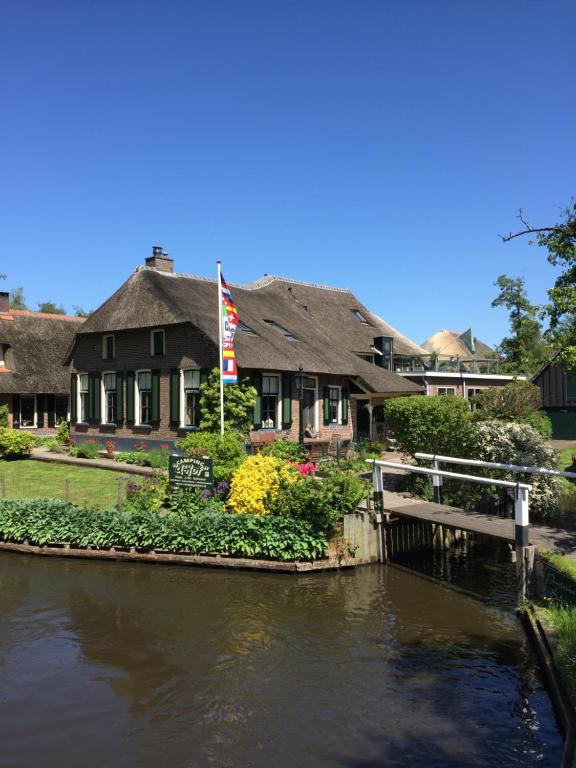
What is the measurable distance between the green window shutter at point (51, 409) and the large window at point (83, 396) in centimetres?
759

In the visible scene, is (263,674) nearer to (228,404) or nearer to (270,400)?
(228,404)

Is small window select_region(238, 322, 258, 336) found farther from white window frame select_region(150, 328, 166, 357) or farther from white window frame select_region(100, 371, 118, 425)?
white window frame select_region(100, 371, 118, 425)

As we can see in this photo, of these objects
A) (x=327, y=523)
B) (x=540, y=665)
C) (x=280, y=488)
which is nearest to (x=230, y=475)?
(x=280, y=488)

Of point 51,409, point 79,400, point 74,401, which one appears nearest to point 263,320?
point 79,400

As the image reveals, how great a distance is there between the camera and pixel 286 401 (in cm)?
2328

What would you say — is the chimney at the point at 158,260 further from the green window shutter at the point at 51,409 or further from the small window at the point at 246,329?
the green window shutter at the point at 51,409

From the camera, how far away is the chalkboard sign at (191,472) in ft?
49.0

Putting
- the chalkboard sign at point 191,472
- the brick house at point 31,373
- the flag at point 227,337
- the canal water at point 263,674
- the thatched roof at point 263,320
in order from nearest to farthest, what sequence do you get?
the canal water at point 263,674 < the chalkboard sign at point 191,472 < the flag at point 227,337 < the thatched roof at point 263,320 < the brick house at point 31,373

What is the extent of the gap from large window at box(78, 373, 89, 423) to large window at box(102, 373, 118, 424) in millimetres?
1162

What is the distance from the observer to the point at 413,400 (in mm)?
17656

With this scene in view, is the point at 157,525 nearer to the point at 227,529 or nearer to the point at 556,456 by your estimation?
the point at 227,529

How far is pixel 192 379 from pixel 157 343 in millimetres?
2380

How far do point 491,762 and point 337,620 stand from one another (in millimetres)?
4169

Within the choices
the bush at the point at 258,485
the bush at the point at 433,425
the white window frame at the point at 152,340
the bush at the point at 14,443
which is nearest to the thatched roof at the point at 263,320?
the white window frame at the point at 152,340
